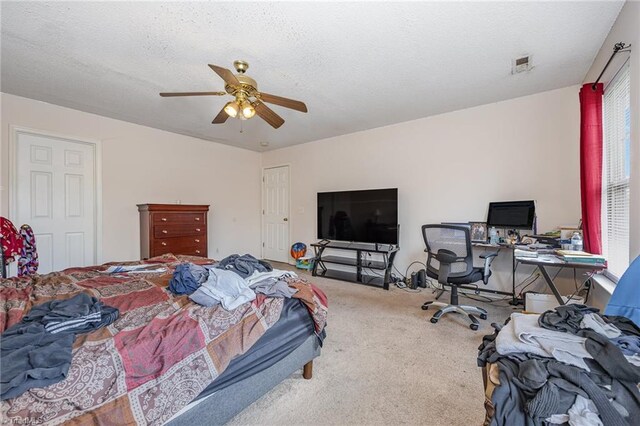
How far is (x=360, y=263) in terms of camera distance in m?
4.24

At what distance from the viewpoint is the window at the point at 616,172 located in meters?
2.01

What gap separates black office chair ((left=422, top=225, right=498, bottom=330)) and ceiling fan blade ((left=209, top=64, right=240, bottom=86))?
2.27 m

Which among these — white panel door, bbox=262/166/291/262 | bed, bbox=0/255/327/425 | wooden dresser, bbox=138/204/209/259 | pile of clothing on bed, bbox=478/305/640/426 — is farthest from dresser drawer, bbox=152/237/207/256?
pile of clothing on bed, bbox=478/305/640/426

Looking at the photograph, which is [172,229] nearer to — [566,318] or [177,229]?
[177,229]

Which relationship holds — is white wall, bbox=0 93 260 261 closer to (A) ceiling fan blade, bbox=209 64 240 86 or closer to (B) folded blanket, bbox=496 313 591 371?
(A) ceiling fan blade, bbox=209 64 240 86

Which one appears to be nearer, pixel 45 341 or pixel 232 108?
pixel 45 341

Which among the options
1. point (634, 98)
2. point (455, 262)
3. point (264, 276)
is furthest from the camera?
point (455, 262)

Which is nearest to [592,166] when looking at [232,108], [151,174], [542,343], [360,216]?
[542,343]

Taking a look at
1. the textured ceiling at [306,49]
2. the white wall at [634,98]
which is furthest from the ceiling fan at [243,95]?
the white wall at [634,98]

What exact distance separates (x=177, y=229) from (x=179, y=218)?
169 mm

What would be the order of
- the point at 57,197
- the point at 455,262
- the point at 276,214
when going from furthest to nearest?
the point at 276,214
the point at 57,197
the point at 455,262

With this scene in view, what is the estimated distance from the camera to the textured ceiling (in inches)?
73.3

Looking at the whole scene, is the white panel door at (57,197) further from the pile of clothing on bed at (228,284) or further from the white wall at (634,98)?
the white wall at (634,98)

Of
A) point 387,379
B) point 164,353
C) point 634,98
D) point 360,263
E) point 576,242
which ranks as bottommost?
point 387,379
